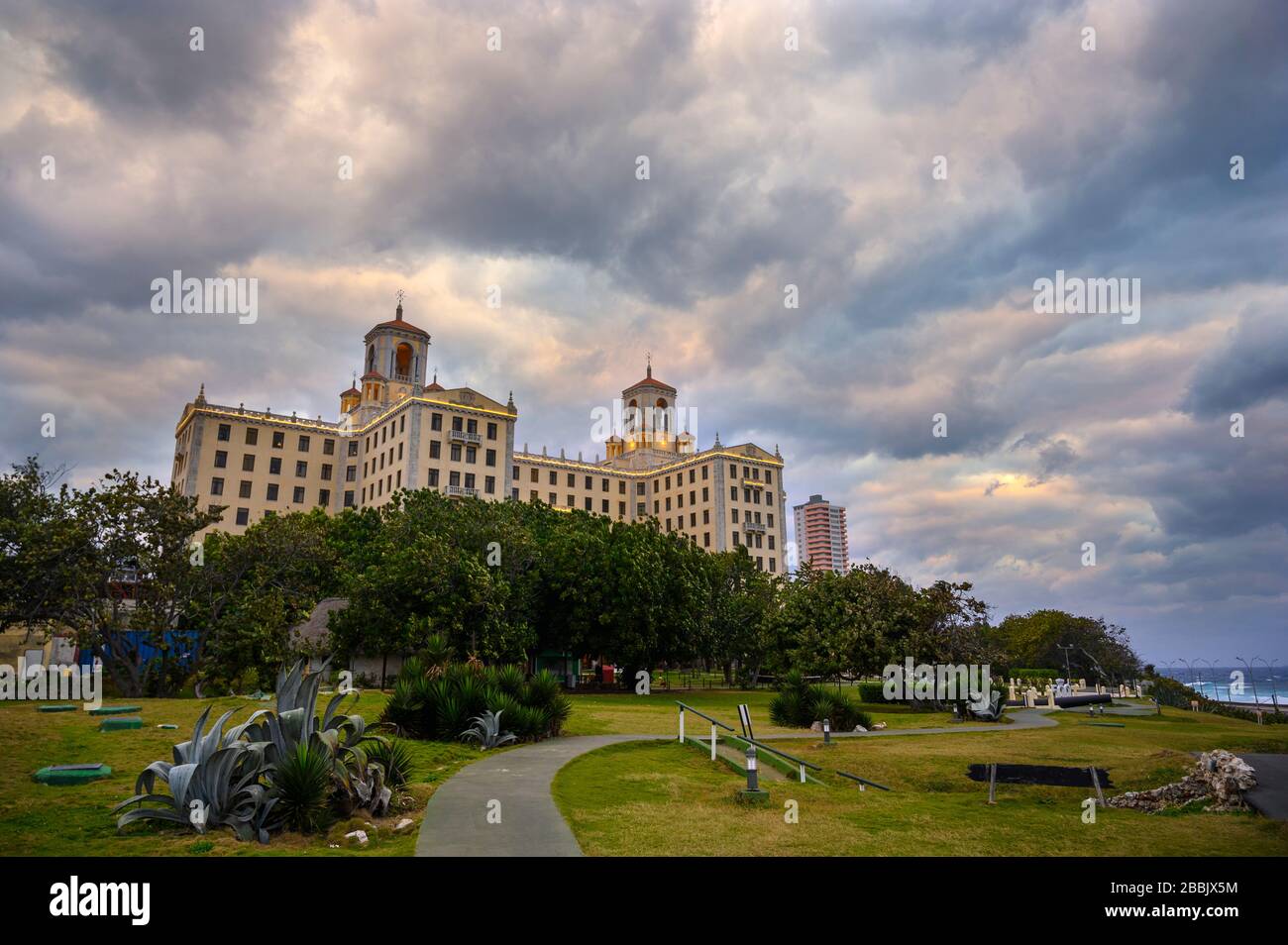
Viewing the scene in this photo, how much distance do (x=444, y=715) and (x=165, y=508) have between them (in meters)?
18.0

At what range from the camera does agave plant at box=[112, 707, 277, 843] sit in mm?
9664

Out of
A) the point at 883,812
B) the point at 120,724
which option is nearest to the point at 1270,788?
the point at 883,812

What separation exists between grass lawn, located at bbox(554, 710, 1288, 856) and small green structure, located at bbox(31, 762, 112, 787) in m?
7.70

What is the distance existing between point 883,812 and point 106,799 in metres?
12.4

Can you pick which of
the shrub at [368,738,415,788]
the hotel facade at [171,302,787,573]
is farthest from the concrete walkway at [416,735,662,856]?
the hotel facade at [171,302,787,573]

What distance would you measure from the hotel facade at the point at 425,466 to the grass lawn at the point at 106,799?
49.2m

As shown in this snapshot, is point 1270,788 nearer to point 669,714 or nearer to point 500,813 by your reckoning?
point 500,813

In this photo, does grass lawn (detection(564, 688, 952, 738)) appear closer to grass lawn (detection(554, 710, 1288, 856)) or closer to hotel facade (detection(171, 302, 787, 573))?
grass lawn (detection(554, 710, 1288, 856))

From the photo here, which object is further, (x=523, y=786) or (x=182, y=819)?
(x=523, y=786)

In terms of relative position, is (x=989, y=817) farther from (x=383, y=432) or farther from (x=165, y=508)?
(x=383, y=432)

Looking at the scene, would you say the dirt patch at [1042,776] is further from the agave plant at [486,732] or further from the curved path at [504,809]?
the agave plant at [486,732]
